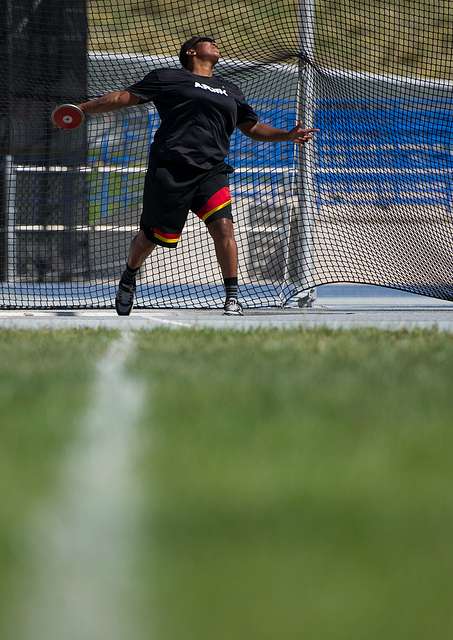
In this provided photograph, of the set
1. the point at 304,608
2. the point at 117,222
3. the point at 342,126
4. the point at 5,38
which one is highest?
the point at 5,38

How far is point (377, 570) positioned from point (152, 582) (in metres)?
0.26

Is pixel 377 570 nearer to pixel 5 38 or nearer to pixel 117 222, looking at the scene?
pixel 5 38

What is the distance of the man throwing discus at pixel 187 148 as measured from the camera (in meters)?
6.76

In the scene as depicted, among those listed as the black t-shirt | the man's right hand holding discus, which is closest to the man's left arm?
the black t-shirt

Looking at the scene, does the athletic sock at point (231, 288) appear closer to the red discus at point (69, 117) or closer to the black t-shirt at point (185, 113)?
the black t-shirt at point (185, 113)

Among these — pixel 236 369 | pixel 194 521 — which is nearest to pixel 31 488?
pixel 194 521

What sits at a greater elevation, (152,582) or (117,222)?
(117,222)

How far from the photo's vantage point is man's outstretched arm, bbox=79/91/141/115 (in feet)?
21.9

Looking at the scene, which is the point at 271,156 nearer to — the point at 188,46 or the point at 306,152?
the point at 306,152

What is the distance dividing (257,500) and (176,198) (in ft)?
17.2

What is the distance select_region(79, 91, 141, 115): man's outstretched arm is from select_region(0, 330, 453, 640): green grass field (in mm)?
3542

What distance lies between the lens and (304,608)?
3.87 feet

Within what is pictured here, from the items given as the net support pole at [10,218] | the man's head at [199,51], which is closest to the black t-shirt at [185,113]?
the man's head at [199,51]

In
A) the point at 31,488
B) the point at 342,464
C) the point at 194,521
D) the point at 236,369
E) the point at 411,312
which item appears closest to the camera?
the point at 194,521
